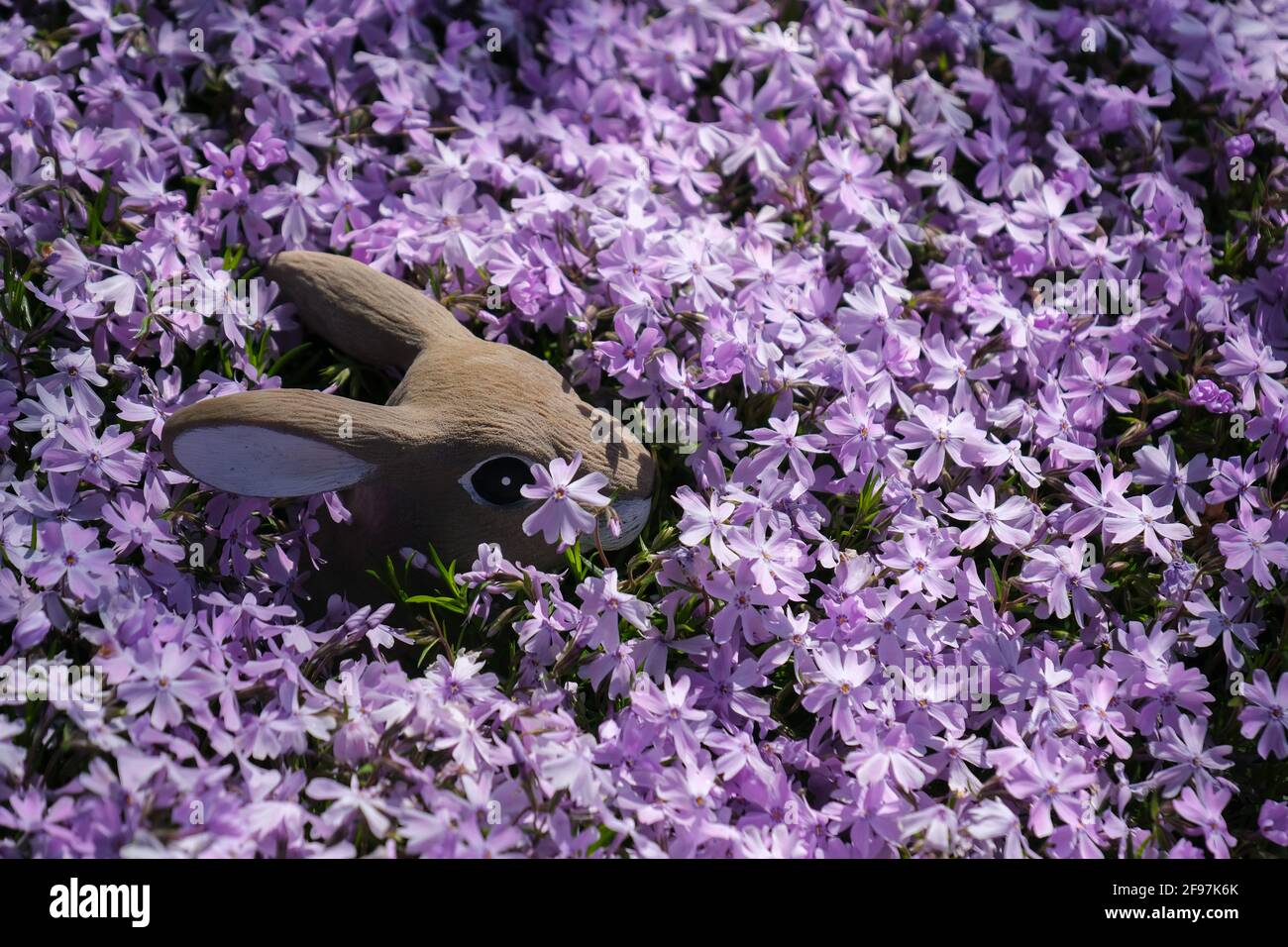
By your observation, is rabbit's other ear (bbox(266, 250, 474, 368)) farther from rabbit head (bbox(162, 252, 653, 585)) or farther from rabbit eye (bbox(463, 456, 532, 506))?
rabbit eye (bbox(463, 456, 532, 506))

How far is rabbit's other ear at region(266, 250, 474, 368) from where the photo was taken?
7.98 feet

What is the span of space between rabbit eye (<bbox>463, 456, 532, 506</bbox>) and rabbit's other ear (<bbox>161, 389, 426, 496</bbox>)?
14 centimetres

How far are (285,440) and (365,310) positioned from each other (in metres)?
0.55

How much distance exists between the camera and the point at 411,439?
2119 millimetres

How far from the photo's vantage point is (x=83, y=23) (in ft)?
9.86

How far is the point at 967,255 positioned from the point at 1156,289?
0.48m

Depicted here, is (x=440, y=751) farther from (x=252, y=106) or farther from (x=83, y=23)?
(x=83, y=23)

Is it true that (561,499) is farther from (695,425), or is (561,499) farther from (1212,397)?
(1212,397)

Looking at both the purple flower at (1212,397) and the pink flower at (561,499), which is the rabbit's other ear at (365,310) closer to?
the pink flower at (561,499)

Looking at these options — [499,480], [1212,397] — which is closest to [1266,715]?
[1212,397]

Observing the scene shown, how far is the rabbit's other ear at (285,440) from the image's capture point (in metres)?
1.95

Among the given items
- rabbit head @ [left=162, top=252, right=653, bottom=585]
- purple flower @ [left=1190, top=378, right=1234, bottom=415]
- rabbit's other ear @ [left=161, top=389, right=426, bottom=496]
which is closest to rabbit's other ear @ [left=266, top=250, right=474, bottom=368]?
rabbit head @ [left=162, top=252, right=653, bottom=585]
